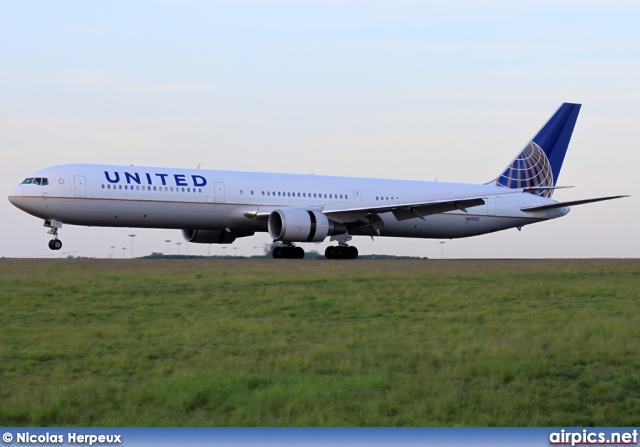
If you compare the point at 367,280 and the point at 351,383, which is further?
the point at 367,280

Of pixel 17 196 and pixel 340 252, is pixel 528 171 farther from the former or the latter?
pixel 17 196

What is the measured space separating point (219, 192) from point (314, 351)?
73.8ft

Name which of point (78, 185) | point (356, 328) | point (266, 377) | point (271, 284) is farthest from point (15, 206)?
point (266, 377)

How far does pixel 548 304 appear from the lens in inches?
800

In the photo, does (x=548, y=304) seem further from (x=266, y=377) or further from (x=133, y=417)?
(x=133, y=417)

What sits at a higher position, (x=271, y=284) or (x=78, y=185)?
(x=78, y=185)

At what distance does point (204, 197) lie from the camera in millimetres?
36125

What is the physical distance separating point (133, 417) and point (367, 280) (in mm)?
12952

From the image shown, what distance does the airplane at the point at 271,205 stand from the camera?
112 ft

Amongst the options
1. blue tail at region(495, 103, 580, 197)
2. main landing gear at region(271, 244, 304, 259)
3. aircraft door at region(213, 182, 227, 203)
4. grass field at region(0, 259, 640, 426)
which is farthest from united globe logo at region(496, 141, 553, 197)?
grass field at region(0, 259, 640, 426)

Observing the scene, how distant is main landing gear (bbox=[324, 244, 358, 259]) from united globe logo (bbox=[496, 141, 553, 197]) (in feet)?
41.0

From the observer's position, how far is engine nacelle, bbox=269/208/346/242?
35.3 m

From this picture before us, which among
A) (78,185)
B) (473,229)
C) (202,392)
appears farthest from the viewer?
(473,229)

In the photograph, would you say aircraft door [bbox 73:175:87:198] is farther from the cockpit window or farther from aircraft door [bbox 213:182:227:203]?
aircraft door [bbox 213:182:227:203]
